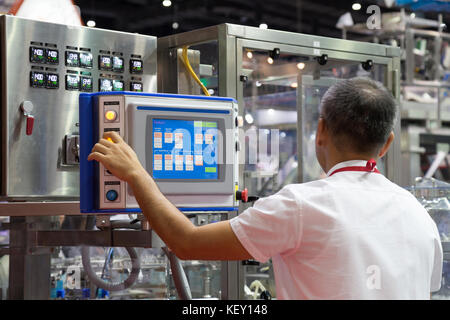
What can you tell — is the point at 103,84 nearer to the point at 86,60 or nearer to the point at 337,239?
the point at 86,60

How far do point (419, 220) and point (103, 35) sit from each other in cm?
173

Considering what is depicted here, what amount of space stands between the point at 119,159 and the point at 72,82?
43.7 inches

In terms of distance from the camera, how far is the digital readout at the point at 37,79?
2.80 m

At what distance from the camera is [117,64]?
3.03 meters

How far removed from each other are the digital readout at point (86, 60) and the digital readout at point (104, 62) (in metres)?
0.04

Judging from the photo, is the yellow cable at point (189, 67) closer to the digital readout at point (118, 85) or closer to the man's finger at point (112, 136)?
the digital readout at point (118, 85)

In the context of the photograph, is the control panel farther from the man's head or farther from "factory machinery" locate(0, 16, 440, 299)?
the man's head

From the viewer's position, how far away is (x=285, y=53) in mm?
3371

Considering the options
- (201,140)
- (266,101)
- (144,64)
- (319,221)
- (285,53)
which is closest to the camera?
(319,221)

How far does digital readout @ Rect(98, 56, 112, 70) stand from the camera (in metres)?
2.97

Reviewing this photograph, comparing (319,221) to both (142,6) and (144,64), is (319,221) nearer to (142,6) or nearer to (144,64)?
(144,64)

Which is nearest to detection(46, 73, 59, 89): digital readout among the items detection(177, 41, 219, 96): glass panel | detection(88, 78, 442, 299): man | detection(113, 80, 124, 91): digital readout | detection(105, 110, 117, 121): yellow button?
detection(113, 80, 124, 91): digital readout

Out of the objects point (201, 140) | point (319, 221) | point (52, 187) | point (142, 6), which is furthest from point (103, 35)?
point (142, 6)

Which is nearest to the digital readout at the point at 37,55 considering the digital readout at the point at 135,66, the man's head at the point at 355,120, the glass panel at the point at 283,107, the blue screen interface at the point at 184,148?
the digital readout at the point at 135,66
